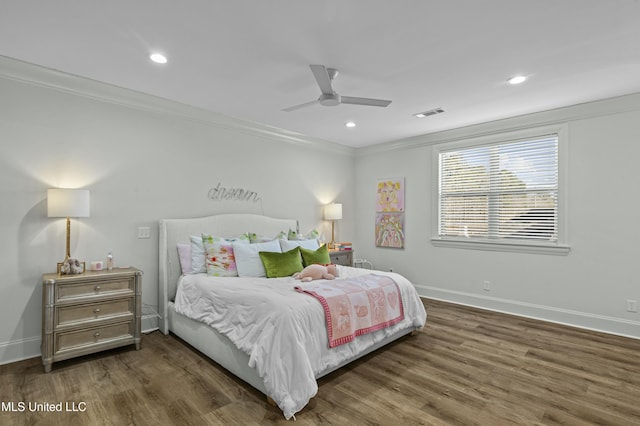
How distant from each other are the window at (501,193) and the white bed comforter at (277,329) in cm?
220

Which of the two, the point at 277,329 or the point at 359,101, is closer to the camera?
the point at 277,329

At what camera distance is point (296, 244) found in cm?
416

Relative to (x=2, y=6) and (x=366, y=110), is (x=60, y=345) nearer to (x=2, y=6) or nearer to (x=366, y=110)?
(x=2, y=6)

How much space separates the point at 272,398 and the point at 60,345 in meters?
1.92

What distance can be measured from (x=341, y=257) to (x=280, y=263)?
183cm

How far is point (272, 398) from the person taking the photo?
223 centimetres

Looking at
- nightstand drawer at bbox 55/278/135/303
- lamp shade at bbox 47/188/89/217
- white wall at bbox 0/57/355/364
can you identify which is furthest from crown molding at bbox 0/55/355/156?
nightstand drawer at bbox 55/278/135/303

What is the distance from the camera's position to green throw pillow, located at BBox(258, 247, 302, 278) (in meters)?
3.58

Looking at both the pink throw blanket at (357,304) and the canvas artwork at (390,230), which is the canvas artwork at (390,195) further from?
the pink throw blanket at (357,304)

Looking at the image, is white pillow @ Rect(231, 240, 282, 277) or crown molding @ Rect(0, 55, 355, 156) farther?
white pillow @ Rect(231, 240, 282, 277)

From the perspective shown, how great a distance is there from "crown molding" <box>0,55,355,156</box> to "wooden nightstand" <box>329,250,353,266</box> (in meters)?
1.88

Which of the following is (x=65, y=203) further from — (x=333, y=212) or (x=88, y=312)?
(x=333, y=212)

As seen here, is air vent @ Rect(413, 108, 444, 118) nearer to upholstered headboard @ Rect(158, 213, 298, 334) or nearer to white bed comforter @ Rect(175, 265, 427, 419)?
white bed comforter @ Rect(175, 265, 427, 419)

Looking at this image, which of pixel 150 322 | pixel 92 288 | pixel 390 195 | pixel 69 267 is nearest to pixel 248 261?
pixel 150 322
